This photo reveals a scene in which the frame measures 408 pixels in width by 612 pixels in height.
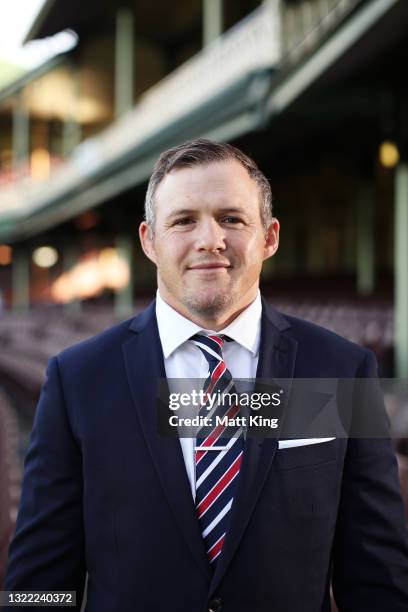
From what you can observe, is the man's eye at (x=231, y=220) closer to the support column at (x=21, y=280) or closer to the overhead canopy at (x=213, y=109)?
the overhead canopy at (x=213, y=109)

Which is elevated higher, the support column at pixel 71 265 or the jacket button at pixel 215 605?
the support column at pixel 71 265

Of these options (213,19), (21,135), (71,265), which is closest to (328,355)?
(213,19)

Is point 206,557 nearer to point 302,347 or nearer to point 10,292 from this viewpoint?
point 302,347

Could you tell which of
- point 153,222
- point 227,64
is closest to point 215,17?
point 227,64

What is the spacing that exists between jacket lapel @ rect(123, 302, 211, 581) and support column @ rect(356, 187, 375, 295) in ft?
34.5

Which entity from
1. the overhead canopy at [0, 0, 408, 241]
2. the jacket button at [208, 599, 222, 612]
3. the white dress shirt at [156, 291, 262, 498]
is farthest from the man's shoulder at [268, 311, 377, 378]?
the overhead canopy at [0, 0, 408, 241]

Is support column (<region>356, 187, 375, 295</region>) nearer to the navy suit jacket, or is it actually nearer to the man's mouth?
the navy suit jacket

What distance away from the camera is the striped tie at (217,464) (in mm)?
1216

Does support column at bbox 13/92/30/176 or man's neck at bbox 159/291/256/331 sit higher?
support column at bbox 13/92/30/176

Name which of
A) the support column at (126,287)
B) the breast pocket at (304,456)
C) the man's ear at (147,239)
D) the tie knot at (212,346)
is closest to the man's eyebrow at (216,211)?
the man's ear at (147,239)

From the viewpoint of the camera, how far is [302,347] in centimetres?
137

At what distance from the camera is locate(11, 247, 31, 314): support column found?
23.5 m

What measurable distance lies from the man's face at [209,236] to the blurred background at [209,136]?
1.09m

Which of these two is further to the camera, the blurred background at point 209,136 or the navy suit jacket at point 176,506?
the blurred background at point 209,136
